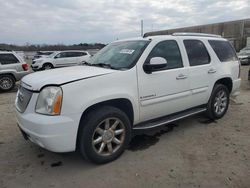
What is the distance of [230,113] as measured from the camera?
19.0ft

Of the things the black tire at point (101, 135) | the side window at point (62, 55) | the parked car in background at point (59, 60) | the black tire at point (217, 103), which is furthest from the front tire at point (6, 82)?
the side window at point (62, 55)

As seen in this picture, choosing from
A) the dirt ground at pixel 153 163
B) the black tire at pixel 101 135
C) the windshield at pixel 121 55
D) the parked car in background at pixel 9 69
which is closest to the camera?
the dirt ground at pixel 153 163

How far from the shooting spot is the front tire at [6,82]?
9.79 metres

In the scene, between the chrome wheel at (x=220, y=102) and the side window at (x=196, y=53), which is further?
the chrome wheel at (x=220, y=102)

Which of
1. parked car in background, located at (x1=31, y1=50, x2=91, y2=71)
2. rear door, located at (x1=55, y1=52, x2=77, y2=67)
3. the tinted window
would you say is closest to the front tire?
A: the tinted window

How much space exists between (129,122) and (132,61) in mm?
960

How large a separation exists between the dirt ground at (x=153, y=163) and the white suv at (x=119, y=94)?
1.10 ft

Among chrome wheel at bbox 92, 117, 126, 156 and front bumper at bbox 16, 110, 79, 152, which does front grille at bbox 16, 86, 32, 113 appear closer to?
front bumper at bbox 16, 110, 79, 152

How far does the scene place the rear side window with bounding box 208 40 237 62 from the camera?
5097 mm

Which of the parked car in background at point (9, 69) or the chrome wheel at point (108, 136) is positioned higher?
the parked car in background at point (9, 69)

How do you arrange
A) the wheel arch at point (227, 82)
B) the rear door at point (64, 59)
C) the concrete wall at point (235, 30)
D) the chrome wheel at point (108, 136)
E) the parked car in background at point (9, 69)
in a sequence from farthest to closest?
1. the concrete wall at point (235, 30)
2. the rear door at point (64, 59)
3. the parked car in background at point (9, 69)
4. the wheel arch at point (227, 82)
5. the chrome wheel at point (108, 136)

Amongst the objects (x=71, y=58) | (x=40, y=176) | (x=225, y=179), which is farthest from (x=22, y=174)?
(x=71, y=58)

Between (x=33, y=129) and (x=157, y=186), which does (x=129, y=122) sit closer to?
(x=157, y=186)

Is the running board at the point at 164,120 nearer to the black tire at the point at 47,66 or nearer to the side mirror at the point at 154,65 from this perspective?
the side mirror at the point at 154,65
